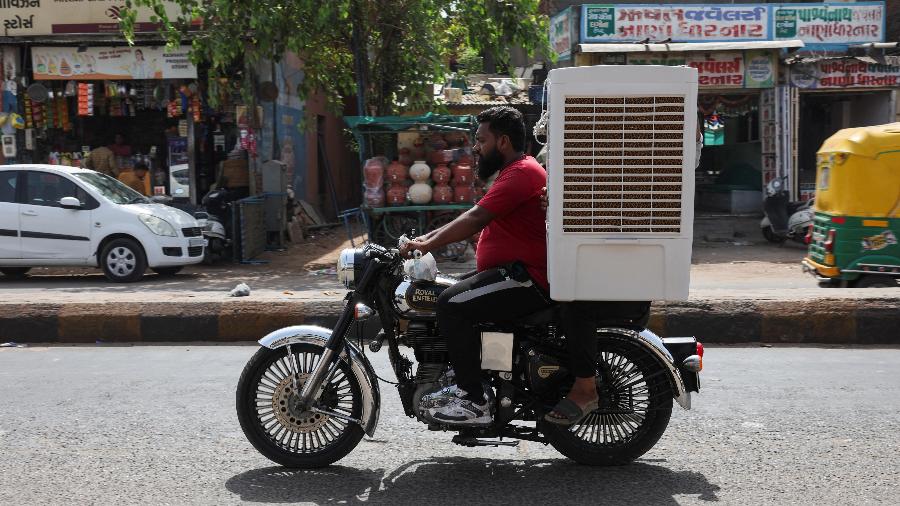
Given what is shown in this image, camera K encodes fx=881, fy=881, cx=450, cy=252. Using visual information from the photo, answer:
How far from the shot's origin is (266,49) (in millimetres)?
12711

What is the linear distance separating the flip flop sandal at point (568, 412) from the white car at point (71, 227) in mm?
9064

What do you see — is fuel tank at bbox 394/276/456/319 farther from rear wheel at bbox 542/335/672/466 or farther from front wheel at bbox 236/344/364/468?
rear wheel at bbox 542/335/672/466

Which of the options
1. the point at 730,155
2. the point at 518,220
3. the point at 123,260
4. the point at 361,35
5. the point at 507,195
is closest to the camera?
the point at 507,195

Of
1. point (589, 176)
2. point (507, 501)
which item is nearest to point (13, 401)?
point (507, 501)

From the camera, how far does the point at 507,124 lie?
393 cm

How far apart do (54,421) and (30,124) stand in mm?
12220

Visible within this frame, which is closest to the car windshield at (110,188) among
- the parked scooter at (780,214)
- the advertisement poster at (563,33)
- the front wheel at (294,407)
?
the advertisement poster at (563,33)

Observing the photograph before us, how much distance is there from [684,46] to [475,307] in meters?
13.1

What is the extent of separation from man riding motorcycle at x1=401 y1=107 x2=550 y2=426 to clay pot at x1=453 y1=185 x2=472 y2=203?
8428 mm

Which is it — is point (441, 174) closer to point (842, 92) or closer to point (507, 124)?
point (507, 124)

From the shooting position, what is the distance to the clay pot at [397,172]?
12.4m

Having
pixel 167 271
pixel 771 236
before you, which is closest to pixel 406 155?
pixel 167 271

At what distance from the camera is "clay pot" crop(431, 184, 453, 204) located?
40.5 feet

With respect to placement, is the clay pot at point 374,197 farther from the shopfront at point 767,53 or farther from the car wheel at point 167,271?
the shopfront at point 767,53
